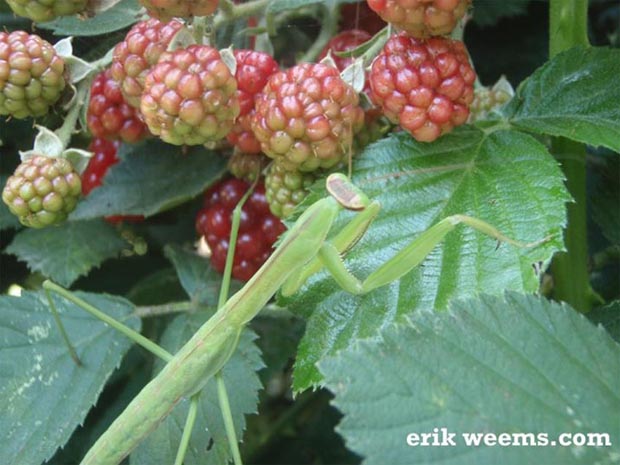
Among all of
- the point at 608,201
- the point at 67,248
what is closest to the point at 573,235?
the point at 608,201

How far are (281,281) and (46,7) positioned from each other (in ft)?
1.59

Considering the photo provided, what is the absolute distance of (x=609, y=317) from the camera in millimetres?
1103

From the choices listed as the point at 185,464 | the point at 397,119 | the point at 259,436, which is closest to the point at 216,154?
the point at 397,119

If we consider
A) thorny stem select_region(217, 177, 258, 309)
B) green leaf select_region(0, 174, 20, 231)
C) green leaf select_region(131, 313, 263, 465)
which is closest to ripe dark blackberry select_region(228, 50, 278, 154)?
thorny stem select_region(217, 177, 258, 309)

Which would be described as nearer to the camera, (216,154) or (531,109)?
(531,109)

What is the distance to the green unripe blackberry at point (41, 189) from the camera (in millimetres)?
1138

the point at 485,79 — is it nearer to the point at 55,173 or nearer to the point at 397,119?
the point at 397,119

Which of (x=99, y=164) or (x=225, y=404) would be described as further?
(x=99, y=164)

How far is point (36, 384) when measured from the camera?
126cm

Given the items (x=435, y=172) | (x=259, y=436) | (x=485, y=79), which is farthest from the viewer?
(x=259, y=436)

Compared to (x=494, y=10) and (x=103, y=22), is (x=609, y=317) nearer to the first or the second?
(x=494, y=10)

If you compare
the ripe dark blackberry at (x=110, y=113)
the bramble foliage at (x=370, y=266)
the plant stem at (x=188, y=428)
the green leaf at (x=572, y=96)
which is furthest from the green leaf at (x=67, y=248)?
the green leaf at (x=572, y=96)

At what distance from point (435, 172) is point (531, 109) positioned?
6.8 inches

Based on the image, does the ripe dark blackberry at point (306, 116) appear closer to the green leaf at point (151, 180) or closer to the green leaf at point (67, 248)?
the green leaf at point (151, 180)
